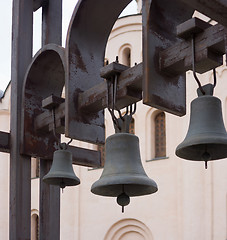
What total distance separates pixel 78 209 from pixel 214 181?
4.33m

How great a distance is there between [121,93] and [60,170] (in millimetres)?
1448

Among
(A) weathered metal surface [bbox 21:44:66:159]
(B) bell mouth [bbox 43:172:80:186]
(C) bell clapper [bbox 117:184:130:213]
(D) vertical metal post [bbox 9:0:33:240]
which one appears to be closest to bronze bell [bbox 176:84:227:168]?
(C) bell clapper [bbox 117:184:130:213]

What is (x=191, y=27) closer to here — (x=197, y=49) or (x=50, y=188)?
(x=197, y=49)

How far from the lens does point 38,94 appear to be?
6.66 metres

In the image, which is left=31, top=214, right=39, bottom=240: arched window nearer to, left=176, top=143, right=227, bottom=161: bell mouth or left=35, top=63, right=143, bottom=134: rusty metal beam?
left=35, top=63, right=143, bottom=134: rusty metal beam

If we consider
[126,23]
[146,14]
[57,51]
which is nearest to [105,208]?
[126,23]

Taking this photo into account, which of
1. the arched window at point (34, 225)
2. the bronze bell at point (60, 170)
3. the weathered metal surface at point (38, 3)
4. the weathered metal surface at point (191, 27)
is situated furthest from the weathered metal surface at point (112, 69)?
the arched window at point (34, 225)

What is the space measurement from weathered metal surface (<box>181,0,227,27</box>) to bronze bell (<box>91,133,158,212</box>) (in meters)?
1.60

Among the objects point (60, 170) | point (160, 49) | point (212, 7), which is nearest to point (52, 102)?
point (60, 170)

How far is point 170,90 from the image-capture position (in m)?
4.89

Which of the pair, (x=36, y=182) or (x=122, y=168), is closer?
(x=122, y=168)

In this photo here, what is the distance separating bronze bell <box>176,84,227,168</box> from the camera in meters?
4.54

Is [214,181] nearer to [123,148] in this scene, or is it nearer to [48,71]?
[48,71]

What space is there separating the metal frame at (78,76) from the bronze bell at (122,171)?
1.17ft
